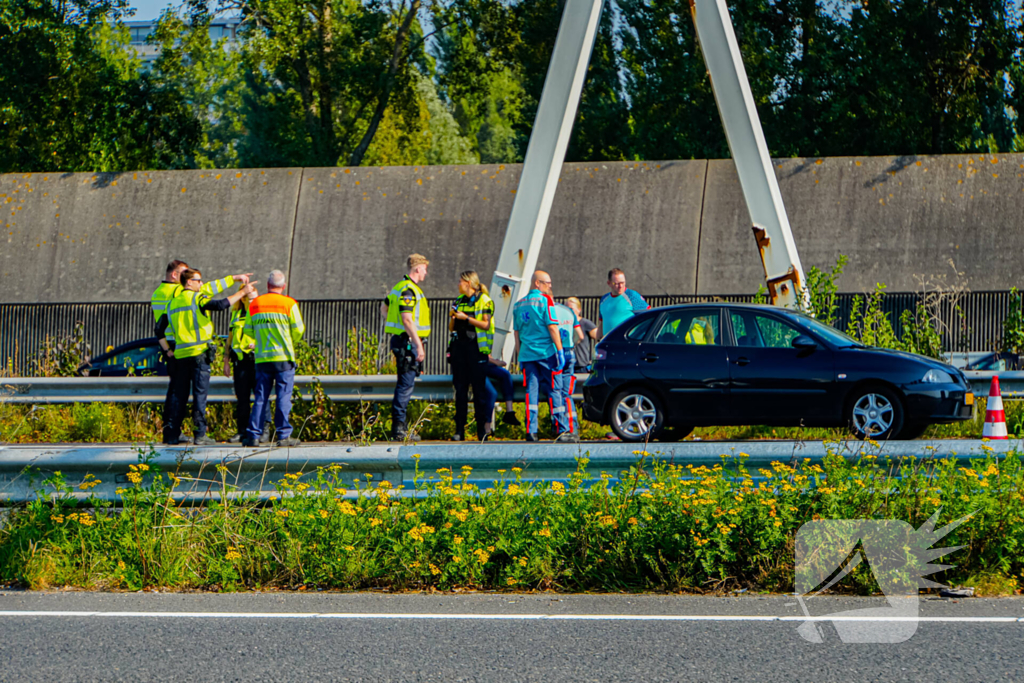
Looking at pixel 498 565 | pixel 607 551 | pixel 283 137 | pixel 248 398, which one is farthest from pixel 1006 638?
pixel 283 137

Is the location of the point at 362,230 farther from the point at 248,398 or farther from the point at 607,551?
the point at 607,551

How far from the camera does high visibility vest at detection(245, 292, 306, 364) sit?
9961mm

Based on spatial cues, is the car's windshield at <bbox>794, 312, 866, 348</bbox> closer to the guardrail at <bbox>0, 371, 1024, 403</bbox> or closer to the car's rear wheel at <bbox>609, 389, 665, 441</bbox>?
the car's rear wheel at <bbox>609, 389, 665, 441</bbox>

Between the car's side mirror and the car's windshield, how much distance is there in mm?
138

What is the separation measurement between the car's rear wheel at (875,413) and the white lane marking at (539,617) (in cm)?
451

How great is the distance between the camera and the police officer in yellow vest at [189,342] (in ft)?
33.8

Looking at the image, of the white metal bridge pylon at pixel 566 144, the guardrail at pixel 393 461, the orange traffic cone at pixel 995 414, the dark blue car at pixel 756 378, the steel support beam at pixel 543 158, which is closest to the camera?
the guardrail at pixel 393 461

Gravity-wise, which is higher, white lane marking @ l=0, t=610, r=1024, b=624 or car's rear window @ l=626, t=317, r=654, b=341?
car's rear window @ l=626, t=317, r=654, b=341

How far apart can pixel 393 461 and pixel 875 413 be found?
520 cm

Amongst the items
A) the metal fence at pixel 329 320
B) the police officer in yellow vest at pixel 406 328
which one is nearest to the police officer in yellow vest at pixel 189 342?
the police officer in yellow vest at pixel 406 328

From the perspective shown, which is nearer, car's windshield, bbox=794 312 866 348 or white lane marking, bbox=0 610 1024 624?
white lane marking, bbox=0 610 1024 624

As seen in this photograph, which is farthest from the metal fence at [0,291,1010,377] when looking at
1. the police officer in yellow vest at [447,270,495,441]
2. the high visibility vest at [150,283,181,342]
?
the high visibility vest at [150,283,181,342]

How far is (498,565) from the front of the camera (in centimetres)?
629

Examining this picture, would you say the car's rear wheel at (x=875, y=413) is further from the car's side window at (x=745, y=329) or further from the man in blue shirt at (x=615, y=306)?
the man in blue shirt at (x=615, y=306)
